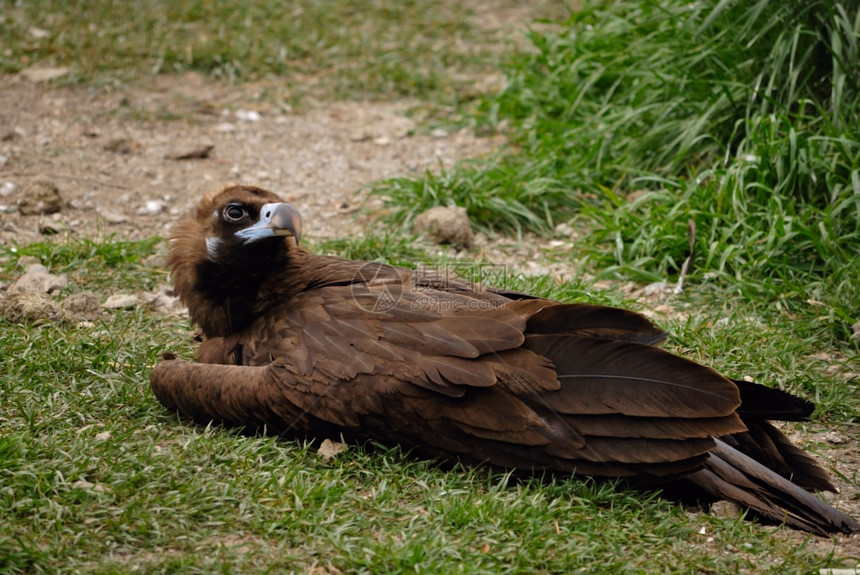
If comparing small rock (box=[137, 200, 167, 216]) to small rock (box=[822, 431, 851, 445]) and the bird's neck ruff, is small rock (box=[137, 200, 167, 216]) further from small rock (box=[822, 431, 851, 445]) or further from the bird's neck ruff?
small rock (box=[822, 431, 851, 445])

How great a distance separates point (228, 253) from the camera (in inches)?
180

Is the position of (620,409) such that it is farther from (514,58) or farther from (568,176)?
(514,58)

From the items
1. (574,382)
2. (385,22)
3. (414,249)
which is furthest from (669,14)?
(574,382)

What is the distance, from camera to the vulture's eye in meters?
4.56

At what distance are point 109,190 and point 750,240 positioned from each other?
462 cm

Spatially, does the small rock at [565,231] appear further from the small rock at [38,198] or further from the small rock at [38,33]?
the small rock at [38,33]

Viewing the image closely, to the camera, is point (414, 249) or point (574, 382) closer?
point (574, 382)

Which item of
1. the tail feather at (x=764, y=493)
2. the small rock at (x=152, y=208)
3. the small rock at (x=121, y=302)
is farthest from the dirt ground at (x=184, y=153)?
the tail feather at (x=764, y=493)

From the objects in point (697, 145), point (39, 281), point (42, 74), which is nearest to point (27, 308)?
point (39, 281)

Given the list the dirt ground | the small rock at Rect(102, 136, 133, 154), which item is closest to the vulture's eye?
the dirt ground

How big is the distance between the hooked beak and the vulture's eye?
0.22ft

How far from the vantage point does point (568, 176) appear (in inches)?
282

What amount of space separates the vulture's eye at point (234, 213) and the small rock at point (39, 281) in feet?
5.29

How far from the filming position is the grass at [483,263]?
3.63m
